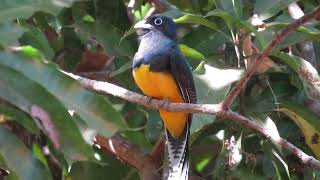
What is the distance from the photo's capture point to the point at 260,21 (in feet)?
10.2

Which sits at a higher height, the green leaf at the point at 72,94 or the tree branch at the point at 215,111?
the green leaf at the point at 72,94

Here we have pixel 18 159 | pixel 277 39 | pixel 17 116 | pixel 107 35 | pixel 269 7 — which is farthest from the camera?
pixel 107 35

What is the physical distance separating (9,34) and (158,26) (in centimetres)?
208

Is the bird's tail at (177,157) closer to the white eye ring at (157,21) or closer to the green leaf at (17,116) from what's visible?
the white eye ring at (157,21)

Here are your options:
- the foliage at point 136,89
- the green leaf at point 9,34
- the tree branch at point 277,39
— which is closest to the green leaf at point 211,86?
the foliage at point 136,89

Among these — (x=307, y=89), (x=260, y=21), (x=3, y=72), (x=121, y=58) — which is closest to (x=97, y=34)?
(x=121, y=58)

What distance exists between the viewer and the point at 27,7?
203 cm

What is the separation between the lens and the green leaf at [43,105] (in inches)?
71.3

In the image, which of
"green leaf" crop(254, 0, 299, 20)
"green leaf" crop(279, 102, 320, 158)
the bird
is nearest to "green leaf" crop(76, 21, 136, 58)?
the bird

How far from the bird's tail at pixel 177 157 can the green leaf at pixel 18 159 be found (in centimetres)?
143

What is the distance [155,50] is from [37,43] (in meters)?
0.84

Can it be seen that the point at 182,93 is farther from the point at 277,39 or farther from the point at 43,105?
the point at 43,105

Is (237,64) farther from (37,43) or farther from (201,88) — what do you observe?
(37,43)

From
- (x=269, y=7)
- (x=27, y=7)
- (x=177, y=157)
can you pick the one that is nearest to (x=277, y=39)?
(x=27, y=7)
